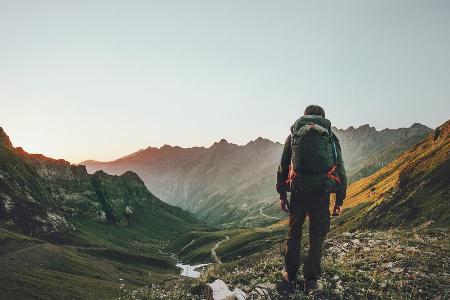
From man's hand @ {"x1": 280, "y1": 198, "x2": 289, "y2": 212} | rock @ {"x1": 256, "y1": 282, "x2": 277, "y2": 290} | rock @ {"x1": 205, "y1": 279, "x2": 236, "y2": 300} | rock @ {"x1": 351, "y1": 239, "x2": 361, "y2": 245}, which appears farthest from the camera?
rock @ {"x1": 351, "y1": 239, "x2": 361, "y2": 245}

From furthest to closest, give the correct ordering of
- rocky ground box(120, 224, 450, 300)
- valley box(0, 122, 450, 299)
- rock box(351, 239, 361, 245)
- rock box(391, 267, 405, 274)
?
rock box(351, 239, 361, 245) < rock box(391, 267, 405, 274) < valley box(0, 122, 450, 299) < rocky ground box(120, 224, 450, 300)

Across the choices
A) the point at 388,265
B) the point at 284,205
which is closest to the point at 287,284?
the point at 284,205

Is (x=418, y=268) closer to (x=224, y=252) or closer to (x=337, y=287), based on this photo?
(x=337, y=287)

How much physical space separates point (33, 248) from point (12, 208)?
59.6m

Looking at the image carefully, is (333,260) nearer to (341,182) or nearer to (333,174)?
(341,182)

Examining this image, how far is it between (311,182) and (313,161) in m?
0.60

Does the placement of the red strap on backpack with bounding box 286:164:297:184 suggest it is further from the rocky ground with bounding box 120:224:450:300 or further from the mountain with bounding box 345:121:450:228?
the mountain with bounding box 345:121:450:228

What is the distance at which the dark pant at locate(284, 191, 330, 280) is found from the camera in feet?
39.9

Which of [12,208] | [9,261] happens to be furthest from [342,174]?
[12,208]

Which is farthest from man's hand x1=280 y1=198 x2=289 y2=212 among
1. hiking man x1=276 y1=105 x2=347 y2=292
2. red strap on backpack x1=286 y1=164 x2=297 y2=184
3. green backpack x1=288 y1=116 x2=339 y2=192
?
green backpack x1=288 y1=116 x2=339 y2=192

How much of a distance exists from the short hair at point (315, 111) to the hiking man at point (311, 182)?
0.12 meters

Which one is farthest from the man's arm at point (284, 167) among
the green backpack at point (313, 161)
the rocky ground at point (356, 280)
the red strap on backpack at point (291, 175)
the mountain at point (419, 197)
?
the mountain at point (419, 197)

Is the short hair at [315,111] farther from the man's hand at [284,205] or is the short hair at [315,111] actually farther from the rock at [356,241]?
the rock at [356,241]

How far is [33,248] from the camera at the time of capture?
143875 mm
